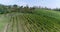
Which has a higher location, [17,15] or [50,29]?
[17,15]

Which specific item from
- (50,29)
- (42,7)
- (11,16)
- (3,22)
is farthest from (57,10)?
(3,22)

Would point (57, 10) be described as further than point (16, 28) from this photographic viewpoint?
Yes

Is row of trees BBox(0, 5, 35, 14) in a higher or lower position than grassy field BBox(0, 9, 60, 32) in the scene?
higher

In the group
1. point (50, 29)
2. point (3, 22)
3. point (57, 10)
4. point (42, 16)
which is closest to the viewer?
point (50, 29)

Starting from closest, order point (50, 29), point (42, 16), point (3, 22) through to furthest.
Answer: point (50, 29) < point (3, 22) < point (42, 16)

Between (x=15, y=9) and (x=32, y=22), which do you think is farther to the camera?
(x=15, y=9)

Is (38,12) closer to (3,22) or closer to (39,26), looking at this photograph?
(39,26)

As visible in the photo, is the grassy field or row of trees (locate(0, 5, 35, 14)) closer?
the grassy field
